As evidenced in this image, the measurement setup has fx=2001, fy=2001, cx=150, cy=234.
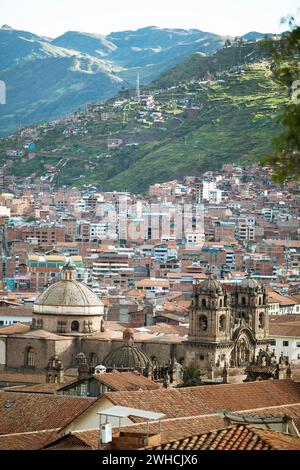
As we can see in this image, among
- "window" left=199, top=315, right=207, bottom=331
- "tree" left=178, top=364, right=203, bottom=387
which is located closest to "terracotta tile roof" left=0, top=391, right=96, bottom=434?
"tree" left=178, top=364, right=203, bottom=387

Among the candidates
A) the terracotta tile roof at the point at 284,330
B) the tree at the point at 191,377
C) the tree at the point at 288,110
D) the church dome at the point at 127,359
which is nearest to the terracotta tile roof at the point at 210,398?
the tree at the point at 191,377

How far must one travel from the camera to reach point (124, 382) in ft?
161

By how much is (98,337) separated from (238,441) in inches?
2060

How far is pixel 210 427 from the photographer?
98.1 ft

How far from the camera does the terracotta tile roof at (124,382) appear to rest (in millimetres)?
47938

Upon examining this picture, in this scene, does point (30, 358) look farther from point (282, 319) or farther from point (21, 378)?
point (282, 319)

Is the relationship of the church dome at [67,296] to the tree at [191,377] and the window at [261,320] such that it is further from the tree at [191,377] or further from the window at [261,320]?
the tree at [191,377]

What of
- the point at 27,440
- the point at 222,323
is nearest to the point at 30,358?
the point at 222,323

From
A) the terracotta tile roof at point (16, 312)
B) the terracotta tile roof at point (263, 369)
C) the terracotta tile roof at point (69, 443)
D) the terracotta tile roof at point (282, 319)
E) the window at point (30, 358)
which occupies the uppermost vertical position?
the terracotta tile roof at point (69, 443)

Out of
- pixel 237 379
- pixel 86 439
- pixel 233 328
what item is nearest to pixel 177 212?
pixel 233 328

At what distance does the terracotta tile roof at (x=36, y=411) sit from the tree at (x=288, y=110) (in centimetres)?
1821

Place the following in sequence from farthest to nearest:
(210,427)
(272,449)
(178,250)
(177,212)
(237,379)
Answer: (177,212), (178,250), (237,379), (210,427), (272,449)

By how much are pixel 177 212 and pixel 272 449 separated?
17726 centimetres
